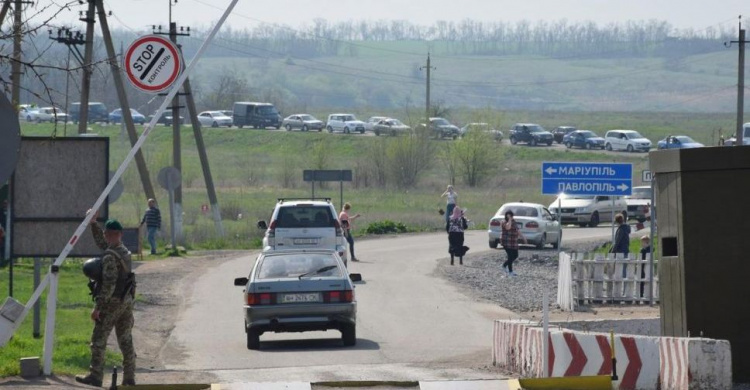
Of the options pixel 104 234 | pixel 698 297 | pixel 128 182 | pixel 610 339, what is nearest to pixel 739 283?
pixel 698 297

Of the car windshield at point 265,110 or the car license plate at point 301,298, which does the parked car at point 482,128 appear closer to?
the car windshield at point 265,110

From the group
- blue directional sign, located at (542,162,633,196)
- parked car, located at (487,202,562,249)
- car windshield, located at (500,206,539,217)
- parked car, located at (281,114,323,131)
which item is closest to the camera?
blue directional sign, located at (542,162,633,196)

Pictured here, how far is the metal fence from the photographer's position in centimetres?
2598

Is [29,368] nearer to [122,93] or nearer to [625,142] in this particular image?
[122,93]

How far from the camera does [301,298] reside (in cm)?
1766

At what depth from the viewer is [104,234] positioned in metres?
12.9

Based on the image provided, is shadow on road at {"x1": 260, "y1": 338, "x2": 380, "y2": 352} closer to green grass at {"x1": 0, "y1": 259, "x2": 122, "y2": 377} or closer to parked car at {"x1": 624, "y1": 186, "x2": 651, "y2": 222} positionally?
green grass at {"x1": 0, "y1": 259, "x2": 122, "y2": 377}

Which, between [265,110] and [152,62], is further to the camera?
[265,110]

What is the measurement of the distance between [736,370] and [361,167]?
6920 cm

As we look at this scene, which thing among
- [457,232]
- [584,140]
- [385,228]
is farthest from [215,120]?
[457,232]

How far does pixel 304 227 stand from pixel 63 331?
1011cm

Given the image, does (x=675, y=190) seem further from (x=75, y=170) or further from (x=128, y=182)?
(x=128, y=182)

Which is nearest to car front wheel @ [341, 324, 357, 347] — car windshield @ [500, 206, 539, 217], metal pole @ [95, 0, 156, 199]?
metal pole @ [95, 0, 156, 199]

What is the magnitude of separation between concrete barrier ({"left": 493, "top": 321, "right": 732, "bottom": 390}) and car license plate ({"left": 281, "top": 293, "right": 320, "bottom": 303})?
4149mm
